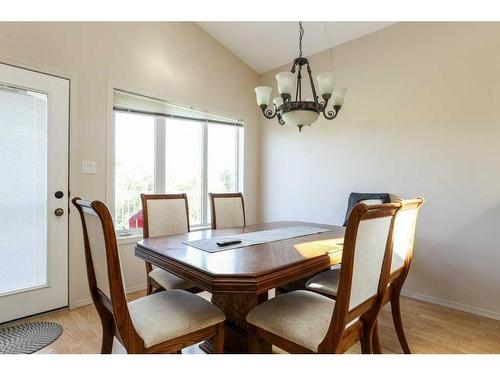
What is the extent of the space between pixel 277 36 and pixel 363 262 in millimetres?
2818

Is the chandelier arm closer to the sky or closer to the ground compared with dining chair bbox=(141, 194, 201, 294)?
closer to the sky

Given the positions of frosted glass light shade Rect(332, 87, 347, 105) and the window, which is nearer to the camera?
frosted glass light shade Rect(332, 87, 347, 105)

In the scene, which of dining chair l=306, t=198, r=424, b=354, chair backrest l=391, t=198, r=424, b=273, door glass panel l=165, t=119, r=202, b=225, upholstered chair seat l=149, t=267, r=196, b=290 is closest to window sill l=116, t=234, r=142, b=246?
door glass panel l=165, t=119, r=202, b=225

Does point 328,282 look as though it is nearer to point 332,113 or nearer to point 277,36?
point 332,113

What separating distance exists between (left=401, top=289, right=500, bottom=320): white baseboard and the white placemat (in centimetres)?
128

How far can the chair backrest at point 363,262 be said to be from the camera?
3.64 ft

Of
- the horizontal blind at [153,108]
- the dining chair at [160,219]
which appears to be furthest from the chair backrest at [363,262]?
the horizontal blind at [153,108]

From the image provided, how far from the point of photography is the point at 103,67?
2590 mm

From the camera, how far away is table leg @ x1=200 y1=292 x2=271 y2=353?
167cm

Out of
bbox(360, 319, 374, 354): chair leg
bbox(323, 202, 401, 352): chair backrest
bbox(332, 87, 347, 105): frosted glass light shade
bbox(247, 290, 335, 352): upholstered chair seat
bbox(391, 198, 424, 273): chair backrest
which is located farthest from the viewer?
bbox(332, 87, 347, 105): frosted glass light shade

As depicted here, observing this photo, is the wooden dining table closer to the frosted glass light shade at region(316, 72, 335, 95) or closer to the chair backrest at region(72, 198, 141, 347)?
the chair backrest at region(72, 198, 141, 347)

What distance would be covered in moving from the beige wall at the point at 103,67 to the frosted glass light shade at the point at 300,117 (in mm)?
1608

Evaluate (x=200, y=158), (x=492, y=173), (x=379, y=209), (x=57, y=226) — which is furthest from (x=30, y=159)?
(x=492, y=173)

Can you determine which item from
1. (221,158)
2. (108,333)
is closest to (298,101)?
(108,333)
